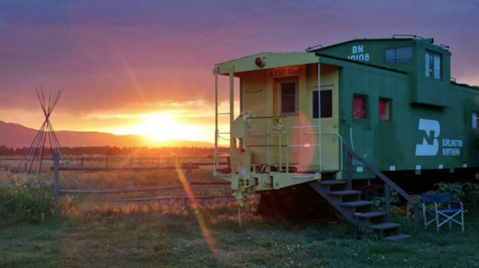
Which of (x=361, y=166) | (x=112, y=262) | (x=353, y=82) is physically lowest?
(x=112, y=262)

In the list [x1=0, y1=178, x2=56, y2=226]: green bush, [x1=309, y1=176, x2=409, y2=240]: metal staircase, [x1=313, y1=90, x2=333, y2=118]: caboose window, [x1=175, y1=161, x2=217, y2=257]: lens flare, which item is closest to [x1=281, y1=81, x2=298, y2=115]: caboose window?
[x1=313, y1=90, x2=333, y2=118]: caboose window

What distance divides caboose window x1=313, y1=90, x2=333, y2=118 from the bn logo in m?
3.63

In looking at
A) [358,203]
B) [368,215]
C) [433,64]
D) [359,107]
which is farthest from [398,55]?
[368,215]

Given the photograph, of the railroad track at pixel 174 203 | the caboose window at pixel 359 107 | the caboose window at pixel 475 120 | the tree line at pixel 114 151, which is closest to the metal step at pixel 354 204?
the caboose window at pixel 359 107

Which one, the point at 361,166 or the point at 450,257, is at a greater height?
the point at 361,166

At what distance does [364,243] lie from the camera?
9.68 m

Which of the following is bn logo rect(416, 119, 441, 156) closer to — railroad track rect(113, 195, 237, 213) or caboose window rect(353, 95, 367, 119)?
caboose window rect(353, 95, 367, 119)

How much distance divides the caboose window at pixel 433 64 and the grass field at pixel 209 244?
3.71 meters

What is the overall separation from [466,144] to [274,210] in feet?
23.4

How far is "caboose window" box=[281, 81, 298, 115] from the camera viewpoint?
12414mm

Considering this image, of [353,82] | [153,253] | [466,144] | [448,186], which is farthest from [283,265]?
[466,144]

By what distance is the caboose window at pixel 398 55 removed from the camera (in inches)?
552

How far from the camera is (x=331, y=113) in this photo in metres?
11.7

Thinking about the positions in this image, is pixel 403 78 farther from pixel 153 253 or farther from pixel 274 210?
pixel 153 253
